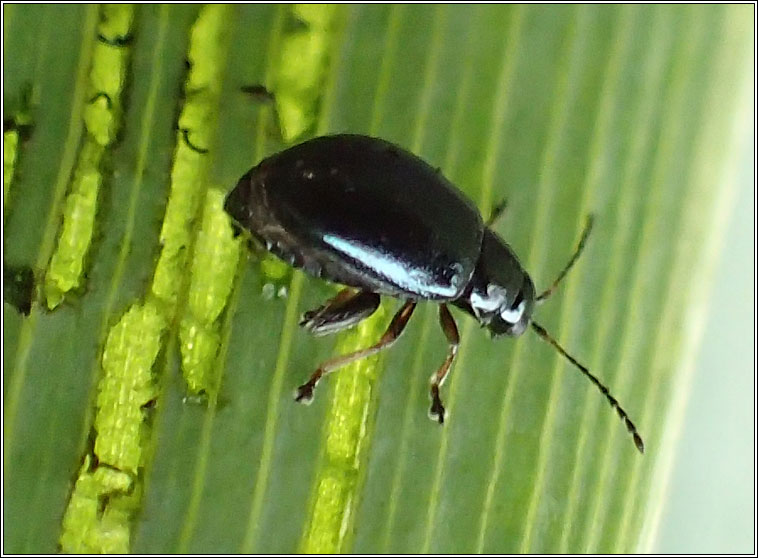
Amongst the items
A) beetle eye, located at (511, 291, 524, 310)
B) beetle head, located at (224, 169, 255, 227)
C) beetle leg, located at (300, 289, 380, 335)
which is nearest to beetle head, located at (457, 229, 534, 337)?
beetle eye, located at (511, 291, 524, 310)

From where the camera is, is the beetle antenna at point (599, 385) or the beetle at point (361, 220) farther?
the beetle antenna at point (599, 385)

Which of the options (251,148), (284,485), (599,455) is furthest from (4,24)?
(599,455)

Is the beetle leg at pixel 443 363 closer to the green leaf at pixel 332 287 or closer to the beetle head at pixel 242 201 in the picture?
the green leaf at pixel 332 287

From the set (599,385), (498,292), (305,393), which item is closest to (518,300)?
(498,292)

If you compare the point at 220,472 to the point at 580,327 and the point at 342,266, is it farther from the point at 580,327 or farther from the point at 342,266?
the point at 580,327

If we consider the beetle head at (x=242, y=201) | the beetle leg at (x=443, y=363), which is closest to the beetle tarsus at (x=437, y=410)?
the beetle leg at (x=443, y=363)

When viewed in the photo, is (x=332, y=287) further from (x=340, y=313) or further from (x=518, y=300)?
(x=518, y=300)

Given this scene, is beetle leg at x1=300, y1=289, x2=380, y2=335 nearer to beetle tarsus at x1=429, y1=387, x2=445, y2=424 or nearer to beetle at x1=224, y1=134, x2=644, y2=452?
beetle at x1=224, y1=134, x2=644, y2=452
